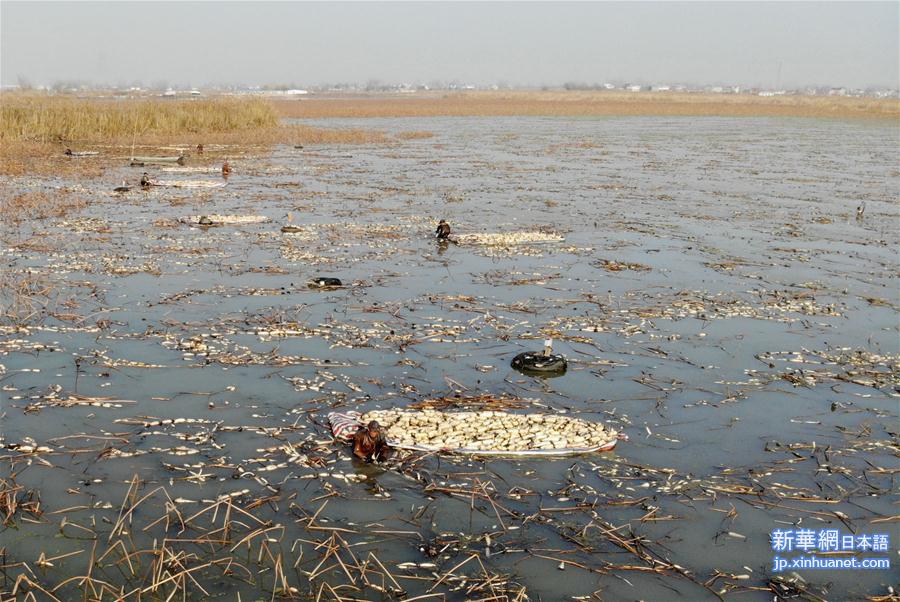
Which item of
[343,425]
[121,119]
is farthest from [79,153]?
[343,425]

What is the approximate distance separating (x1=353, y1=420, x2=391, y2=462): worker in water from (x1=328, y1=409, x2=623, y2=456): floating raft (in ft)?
0.77

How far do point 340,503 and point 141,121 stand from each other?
132 ft

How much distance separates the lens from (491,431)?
8.02 meters

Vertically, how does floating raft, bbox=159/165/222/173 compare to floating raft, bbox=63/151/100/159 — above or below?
below

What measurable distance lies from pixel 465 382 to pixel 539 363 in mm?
1058

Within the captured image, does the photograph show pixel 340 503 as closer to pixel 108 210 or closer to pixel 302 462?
pixel 302 462

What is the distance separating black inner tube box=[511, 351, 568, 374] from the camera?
32.3ft

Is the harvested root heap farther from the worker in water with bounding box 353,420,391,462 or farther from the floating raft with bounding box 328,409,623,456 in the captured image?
the worker in water with bounding box 353,420,391,462

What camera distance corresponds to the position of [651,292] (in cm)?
1385

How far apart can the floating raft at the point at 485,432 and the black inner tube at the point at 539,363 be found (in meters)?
1.44

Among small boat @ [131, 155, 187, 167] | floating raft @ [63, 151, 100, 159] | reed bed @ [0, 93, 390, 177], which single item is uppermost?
reed bed @ [0, 93, 390, 177]

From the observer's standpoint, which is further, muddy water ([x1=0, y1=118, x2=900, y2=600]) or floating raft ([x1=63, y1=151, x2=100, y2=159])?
floating raft ([x1=63, y1=151, x2=100, y2=159])

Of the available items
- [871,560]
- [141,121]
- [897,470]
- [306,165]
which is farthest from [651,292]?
[141,121]

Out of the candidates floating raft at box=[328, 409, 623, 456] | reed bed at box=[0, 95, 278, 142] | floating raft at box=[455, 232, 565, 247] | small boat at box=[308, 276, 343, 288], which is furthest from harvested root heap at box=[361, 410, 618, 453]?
reed bed at box=[0, 95, 278, 142]
